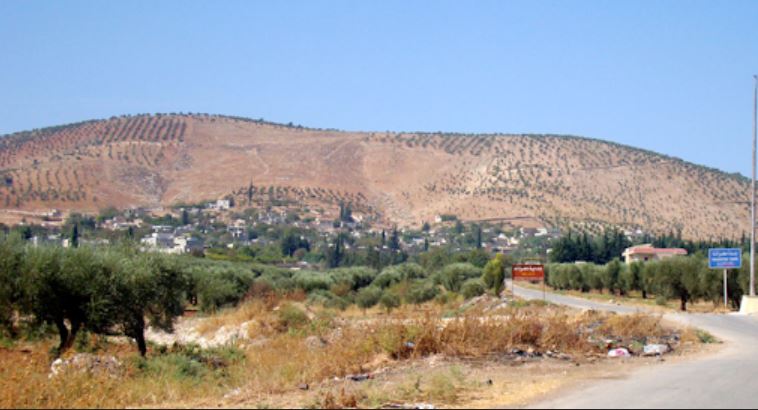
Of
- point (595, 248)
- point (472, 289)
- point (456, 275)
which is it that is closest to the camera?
point (472, 289)

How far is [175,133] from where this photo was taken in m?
188

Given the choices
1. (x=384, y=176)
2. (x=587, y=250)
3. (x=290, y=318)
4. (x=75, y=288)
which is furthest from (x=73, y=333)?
(x=384, y=176)

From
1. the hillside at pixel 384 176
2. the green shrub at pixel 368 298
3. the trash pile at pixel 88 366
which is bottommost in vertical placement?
the green shrub at pixel 368 298

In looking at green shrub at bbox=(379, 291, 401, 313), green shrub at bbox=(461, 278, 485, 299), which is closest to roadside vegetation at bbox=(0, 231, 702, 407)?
green shrub at bbox=(379, 291, 401, 313)

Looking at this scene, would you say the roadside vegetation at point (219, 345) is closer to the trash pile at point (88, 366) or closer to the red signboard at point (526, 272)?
the trash pile at point (88, 366)

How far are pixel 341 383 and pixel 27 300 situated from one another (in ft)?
45.9

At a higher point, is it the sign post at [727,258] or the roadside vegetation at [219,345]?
the sign post at [727,258]

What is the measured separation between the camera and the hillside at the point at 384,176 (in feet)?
488

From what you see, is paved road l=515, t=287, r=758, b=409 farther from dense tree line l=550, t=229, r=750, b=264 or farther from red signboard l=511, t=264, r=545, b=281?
dense tree line l=550, t=229, r=750, b=264

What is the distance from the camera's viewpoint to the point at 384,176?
176 m

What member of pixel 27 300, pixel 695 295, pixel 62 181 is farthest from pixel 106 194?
pixel 27 300

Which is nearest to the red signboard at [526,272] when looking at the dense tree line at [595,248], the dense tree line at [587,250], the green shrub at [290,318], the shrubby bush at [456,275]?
the green shrub at [290,318]

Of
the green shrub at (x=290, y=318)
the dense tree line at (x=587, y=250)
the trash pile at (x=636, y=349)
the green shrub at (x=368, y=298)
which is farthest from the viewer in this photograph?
the dense tree line at (x=587, y=250)

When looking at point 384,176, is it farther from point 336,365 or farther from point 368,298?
point 336,365
